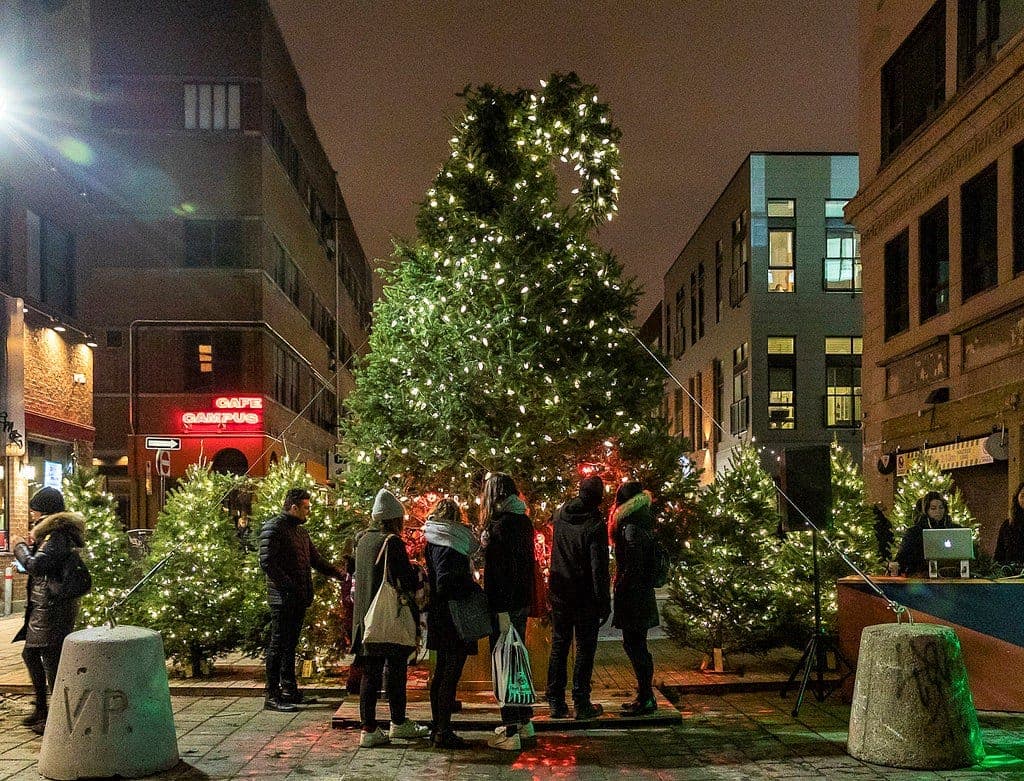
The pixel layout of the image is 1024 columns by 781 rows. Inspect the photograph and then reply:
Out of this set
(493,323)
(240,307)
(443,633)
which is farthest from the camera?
(240,307)

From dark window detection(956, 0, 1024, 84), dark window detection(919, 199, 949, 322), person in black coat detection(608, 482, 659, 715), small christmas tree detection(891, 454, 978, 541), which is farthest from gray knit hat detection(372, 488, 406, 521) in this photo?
dark window detection(919, 199, 949, 322)

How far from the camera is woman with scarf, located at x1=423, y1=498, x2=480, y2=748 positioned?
765 centimetres

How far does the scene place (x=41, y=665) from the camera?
870cm

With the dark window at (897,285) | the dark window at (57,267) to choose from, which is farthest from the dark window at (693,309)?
the dark window at (57,267)

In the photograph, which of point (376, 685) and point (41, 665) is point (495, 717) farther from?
point (41, 665)

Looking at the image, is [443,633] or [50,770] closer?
[50,770]

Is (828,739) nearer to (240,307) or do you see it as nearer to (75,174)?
(75,174)

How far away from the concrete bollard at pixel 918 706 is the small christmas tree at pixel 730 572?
3524 millimetres

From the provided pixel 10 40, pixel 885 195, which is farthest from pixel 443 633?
pixel 10 40

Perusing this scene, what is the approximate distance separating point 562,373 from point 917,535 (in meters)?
3.94

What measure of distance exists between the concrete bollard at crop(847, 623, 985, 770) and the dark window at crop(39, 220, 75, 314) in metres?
20.2

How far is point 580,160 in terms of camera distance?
1175 cm

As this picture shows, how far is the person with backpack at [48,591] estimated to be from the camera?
8.54m

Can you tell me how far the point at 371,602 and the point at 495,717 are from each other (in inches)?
66.7
